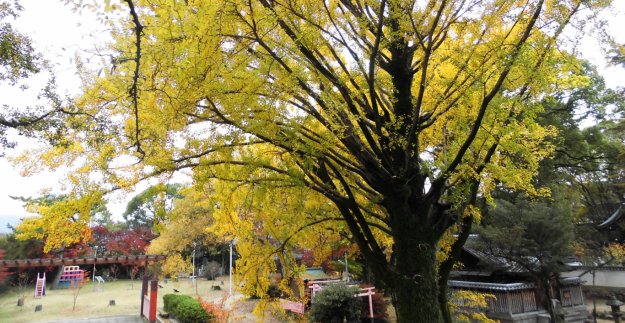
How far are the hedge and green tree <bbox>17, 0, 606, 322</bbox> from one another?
924cm

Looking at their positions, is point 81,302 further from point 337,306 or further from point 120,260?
point 337,306

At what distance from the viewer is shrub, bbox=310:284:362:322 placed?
1158 centimetres

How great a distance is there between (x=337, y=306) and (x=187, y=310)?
5.02m

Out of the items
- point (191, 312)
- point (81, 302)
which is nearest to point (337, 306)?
point (191, 312)

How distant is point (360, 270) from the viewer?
17.2 meters

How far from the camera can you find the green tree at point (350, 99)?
2793 millimetres

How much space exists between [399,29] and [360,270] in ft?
50.7

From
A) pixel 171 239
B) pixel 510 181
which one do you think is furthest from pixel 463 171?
pixel 171 239

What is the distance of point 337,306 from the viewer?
11.6 m

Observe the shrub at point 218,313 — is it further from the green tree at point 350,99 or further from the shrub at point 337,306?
the green tree at point 350,99

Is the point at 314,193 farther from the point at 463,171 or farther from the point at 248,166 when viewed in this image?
the point at 463,171

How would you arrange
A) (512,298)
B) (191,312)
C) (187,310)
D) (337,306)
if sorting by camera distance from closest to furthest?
(512,298)
(337,306)
(191,312)
(187,310)

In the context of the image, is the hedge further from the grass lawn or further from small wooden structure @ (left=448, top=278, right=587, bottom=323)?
small wooden structure @ (left=448, top=278, right=587, bottom=323)

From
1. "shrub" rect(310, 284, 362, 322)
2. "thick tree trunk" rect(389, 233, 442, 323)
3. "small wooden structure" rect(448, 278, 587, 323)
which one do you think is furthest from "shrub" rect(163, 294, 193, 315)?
"thick tree trunk" rect(389, 233, 442, 323)
